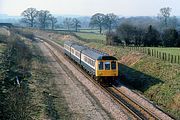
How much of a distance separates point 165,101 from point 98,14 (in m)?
153

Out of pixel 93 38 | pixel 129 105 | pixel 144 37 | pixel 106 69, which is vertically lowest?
pixel 93 38

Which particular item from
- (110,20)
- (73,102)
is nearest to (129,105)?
(73,102)

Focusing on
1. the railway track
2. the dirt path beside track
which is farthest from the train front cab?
the dirt path beside track

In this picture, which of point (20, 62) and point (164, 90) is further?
point (20, 62)

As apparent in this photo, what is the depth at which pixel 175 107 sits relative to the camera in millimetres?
24562

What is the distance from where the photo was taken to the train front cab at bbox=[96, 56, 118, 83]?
3238 centimetres

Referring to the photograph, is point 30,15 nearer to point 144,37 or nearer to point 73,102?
point 144,37

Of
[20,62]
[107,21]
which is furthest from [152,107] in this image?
[107,21]

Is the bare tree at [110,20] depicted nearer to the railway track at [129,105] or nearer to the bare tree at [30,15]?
the bare tree at [30,15]

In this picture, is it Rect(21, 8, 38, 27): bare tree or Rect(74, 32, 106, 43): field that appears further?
Rect(21, 8, 38, 27): bare tree

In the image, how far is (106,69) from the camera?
3247 cm

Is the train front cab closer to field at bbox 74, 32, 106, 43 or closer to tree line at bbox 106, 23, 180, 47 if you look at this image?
tree line at bbox 106, 23, 180, 47

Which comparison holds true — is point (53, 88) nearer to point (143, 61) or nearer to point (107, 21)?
point (143, 61)

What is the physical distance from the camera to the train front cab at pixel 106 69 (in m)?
32.4
